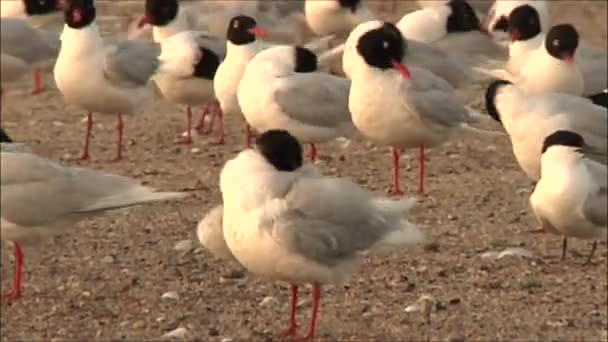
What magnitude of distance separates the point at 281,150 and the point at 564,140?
2.06m

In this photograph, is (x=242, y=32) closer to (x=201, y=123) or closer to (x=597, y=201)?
(x=201, y=123)

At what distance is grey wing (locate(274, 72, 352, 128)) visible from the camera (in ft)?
28.4

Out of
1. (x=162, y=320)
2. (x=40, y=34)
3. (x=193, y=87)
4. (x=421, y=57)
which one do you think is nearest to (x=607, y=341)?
(x=162, y=320)

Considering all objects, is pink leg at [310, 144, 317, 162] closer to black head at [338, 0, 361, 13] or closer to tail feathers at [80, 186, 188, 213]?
black head at [338, 0, 361, 13]

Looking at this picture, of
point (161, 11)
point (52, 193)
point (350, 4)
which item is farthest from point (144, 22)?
point (52, 193)

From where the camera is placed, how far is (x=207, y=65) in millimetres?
10242

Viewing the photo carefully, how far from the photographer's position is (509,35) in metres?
11.0

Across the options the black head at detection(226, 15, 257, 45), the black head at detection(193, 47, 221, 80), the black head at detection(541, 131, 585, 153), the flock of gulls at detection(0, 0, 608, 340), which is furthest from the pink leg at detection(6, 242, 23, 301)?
the black head at detection(193, 47, 221, 80)

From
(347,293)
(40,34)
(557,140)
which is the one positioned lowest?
(40,34)

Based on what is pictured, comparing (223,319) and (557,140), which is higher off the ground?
(557,140)

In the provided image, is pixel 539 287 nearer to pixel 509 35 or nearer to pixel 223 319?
pixel 223 319

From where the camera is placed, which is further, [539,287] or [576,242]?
[576,242]

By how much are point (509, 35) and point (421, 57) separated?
5.46 ft

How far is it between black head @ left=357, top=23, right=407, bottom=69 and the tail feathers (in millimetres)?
3155
